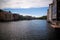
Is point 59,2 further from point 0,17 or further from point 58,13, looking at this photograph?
point 0,17

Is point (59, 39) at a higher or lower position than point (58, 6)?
lower

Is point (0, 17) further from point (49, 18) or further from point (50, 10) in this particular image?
point (50, 10)

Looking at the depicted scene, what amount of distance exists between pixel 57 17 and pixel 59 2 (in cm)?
270

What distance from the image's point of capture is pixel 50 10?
1425 inches

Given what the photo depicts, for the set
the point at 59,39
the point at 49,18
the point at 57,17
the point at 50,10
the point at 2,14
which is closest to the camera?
the point at 59,39

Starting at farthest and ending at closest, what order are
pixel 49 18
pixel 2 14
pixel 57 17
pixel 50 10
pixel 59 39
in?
pixel 50 10 → pixel 49 18 → pixel 57 17 → pixel 2 14 → pixel 59 39

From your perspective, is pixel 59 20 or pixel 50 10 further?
pixel 50 10

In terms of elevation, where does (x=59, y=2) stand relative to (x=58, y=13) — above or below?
above

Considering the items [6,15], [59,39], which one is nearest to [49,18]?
[6,15]

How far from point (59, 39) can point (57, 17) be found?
16.3m

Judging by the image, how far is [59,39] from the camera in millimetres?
9211

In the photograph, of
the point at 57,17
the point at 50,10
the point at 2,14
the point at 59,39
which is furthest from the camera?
the point at 50,10

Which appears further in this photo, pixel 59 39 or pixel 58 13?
pixel 58 13

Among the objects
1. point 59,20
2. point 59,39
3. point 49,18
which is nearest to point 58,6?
point 59,20
